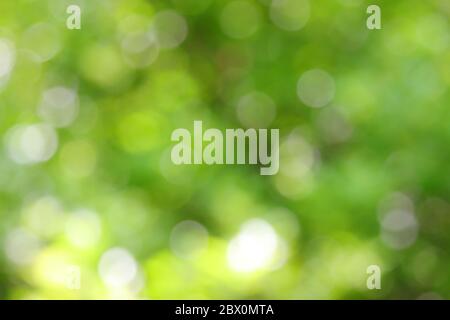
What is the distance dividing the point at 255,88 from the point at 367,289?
35cm

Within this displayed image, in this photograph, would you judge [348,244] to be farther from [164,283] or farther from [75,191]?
[75,191]

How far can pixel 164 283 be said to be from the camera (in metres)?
0.92

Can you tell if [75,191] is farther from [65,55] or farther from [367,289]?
[367,289]

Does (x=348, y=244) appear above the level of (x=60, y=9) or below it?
below

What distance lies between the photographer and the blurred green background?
3.21 ft

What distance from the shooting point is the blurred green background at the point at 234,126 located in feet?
3.21

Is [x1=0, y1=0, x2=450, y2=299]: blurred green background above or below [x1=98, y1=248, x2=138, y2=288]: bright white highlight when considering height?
above

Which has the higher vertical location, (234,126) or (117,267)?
(234,126)

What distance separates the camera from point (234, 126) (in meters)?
0.99

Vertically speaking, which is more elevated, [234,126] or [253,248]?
[234,126]

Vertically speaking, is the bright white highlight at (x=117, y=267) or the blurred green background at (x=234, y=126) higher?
the blurred green background at (x=234, y=126)
